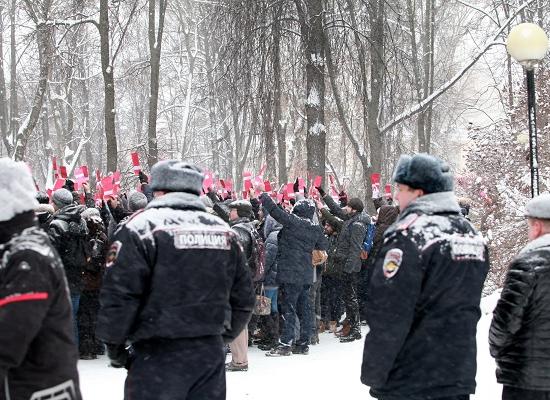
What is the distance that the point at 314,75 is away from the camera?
14.6 metres

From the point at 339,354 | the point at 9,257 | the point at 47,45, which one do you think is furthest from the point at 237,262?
the point at 47,45

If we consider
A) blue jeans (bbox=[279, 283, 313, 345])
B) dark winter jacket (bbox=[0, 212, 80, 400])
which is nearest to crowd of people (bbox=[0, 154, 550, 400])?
dark winter jacket (bbox=[0, 212, 80, 400])

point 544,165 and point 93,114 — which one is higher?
point 93,114

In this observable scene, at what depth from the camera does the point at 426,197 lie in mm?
4359

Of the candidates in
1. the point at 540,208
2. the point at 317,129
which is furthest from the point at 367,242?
the point at 540,208

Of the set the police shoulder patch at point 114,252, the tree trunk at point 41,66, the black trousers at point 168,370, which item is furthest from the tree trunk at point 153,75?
the black trousers at point 168,370

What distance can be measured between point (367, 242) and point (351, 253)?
67cm

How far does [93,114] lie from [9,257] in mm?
42449

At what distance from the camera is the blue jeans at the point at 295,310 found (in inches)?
403

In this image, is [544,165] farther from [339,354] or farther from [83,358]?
[83,358]

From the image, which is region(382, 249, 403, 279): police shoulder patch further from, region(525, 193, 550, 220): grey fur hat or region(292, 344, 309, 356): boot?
region(292, 344, 309, 356): boot

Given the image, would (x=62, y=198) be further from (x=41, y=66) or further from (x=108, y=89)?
(x=41, y=66)

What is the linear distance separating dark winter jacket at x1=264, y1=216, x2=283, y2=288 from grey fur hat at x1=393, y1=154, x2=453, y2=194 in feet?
19.9

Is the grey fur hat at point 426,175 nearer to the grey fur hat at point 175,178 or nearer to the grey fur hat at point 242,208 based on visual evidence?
the grey fur hat at point 175,178
